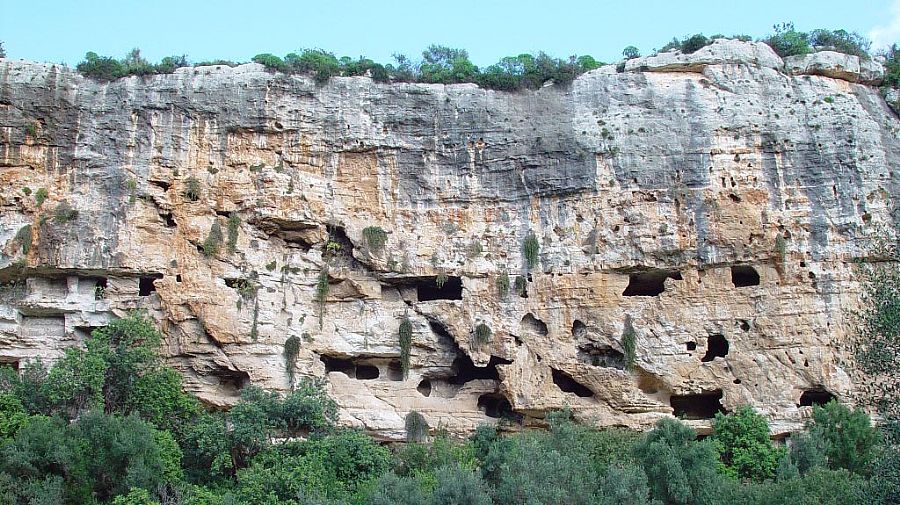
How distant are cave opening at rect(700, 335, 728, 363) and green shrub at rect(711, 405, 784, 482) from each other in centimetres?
210

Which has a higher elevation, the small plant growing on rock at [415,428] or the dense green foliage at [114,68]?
the dense green foliage at [114,68]

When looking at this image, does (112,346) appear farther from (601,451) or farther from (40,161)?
(601,451)

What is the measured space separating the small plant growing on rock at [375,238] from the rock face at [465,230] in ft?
0.27

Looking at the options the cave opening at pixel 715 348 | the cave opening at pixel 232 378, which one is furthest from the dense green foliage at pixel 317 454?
the cave opening at pixel 715 348

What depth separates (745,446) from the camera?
2350 centimetres

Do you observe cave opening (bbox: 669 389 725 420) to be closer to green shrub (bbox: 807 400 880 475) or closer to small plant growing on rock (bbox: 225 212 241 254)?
green shrub (bbox: 807 400 880 475)

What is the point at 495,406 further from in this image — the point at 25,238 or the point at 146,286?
the point at 25,238

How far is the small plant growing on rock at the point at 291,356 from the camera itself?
25.1m

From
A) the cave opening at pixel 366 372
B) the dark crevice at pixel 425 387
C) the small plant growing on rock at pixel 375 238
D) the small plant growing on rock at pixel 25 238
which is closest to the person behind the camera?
the small plant growing on rock at pixel 25 238

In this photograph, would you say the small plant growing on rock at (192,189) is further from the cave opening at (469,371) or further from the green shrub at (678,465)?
the green shrub at (678,465)

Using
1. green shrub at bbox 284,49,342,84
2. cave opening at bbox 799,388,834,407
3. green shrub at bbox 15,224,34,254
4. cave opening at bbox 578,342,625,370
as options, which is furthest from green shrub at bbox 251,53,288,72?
cave opening at bbox 799,388,834,407

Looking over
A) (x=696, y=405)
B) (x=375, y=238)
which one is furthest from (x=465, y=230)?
(x=696, y=405)

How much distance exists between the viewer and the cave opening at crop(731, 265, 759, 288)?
25766mm

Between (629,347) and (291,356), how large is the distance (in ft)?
28.9
